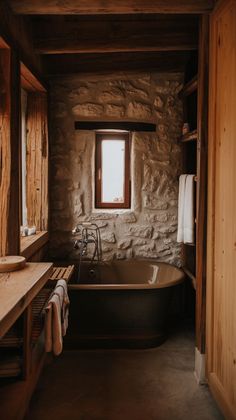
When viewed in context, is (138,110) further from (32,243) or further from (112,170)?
(32,243)

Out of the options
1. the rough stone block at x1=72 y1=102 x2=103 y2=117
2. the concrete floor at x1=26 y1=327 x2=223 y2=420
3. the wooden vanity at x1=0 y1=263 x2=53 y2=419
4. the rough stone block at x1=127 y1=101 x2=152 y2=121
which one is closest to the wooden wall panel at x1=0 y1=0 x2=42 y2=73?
the rough stone block at x1=72 y1=102 x2=103 y2=117

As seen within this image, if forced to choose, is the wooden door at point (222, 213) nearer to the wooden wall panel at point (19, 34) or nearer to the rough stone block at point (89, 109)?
the wooden wall panel at point (19, 34)

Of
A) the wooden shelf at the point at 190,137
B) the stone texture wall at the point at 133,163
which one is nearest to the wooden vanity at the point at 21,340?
the stone texture wall at the point at 133,163

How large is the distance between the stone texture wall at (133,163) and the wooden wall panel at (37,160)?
0.26m

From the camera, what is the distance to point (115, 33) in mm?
3031

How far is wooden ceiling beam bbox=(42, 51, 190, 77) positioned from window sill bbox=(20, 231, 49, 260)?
61.4 inches

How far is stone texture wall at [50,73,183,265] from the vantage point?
3922 millimetres

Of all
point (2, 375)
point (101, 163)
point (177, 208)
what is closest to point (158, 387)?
point (2, 375)

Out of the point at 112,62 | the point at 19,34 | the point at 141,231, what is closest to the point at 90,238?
the point at 141,231

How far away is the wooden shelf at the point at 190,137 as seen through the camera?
3.34 meters

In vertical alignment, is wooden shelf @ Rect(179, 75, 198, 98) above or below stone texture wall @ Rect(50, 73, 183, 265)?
above

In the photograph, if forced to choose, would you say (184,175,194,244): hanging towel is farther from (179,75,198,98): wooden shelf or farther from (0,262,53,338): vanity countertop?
(0,262,53,338): vanity countertop

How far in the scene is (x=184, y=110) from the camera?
12.8 ft

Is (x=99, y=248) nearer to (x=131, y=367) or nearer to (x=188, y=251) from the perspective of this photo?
(x=188, y=251)
